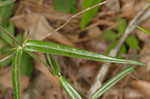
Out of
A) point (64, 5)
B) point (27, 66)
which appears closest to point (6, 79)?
point (27, 66)

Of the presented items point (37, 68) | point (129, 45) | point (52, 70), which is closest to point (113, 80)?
point (52, 70)

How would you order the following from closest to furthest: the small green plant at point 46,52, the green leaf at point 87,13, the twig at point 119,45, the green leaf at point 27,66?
the small green plant at point 46,52 → the green leaf at point 87,13 → the twig at point 119,45 → the green leaf at point 27,66

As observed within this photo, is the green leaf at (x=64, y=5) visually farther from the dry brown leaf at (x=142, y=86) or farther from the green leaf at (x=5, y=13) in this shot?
the dry brown leaf at (x=142, y=86)

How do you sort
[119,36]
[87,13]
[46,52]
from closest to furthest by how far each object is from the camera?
[46,52] → [87,13] → [119,36]

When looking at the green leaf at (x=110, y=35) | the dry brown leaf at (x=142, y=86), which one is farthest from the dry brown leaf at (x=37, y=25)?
the dry brown leaf at (x=142, y=86)

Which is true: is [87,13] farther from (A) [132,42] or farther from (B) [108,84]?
(B) [108,84]

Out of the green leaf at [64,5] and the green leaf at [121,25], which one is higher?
the green leaf at [64,5]

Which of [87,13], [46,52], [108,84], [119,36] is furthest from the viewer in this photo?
[119,36]
